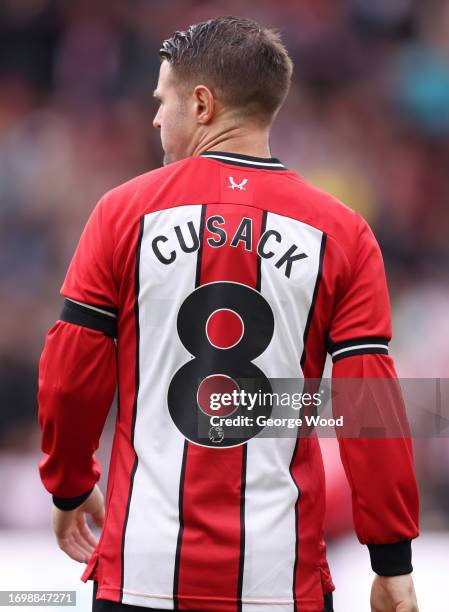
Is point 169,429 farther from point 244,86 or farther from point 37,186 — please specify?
point 37,186

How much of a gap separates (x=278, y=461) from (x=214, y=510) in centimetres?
16

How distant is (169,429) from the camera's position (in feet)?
6.39

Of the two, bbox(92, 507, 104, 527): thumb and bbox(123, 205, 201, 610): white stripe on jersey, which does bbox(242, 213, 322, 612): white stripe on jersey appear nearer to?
bbox(123, 205, 201, 610): white stripe on jersey

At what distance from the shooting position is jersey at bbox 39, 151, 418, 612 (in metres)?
1.92

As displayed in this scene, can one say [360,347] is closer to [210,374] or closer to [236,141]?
[210,374]

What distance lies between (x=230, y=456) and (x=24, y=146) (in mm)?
4907

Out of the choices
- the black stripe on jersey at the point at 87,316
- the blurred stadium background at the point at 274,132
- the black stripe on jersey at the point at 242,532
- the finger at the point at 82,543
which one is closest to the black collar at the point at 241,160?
the black stripe on jersey at the point at 87,316

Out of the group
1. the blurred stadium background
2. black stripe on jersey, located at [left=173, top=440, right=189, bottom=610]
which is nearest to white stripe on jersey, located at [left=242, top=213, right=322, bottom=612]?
black stripe on jersey, located at [left=173, top=440, right=189, bottom=610]

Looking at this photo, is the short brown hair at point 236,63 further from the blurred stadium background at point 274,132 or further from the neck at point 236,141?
the blurred stadium background at point 274,132

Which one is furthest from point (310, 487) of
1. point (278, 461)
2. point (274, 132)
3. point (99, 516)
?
point (274, 132)

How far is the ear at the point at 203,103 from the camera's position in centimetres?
206

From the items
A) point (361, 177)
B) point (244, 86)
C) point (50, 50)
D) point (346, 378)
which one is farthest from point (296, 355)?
point (50, 50)

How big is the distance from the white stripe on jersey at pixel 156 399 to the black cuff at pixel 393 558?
41cm

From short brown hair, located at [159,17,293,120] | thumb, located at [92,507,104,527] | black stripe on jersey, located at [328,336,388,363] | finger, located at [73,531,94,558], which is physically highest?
short brown hair, located at [159,17,293,120]
